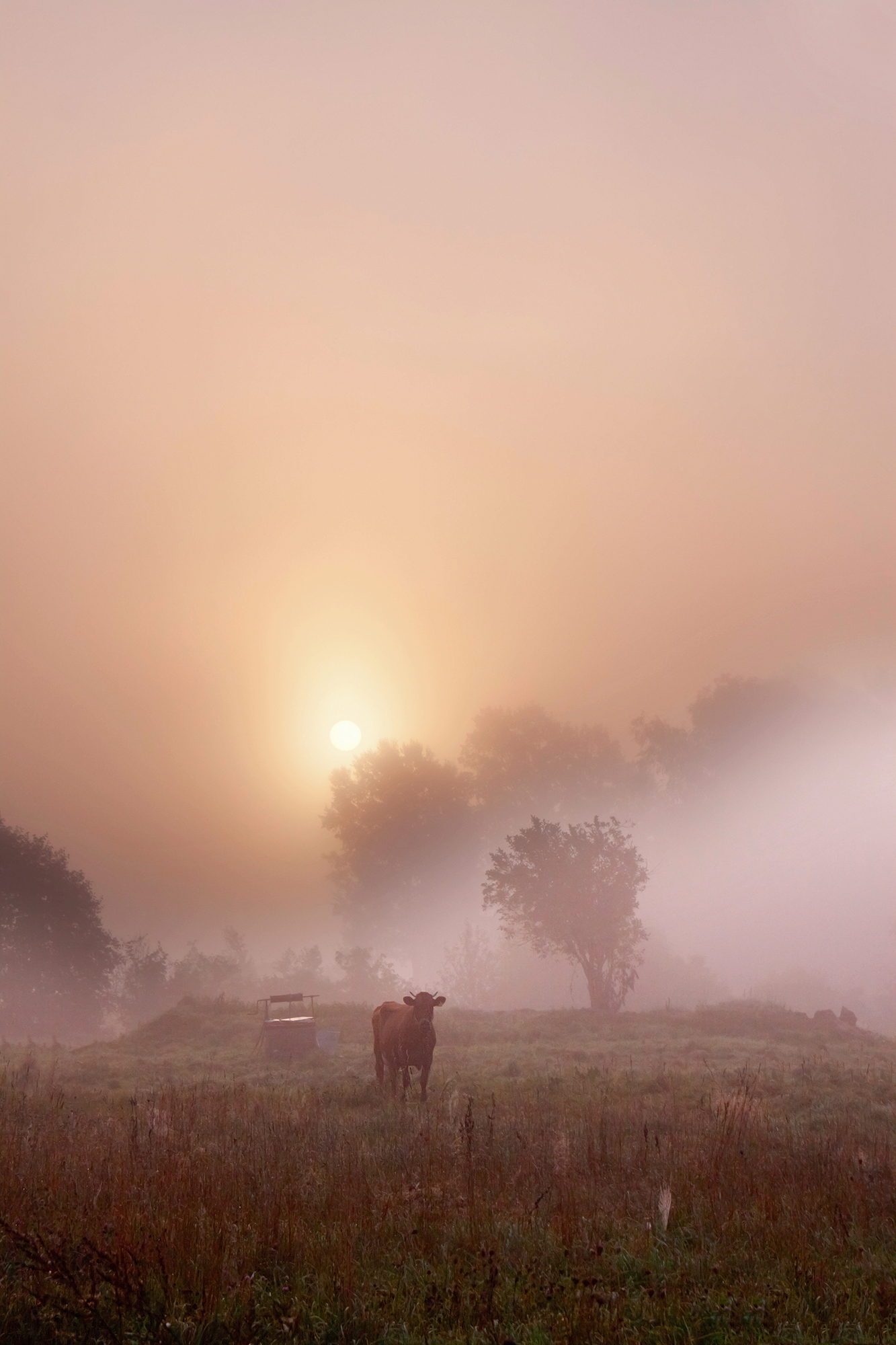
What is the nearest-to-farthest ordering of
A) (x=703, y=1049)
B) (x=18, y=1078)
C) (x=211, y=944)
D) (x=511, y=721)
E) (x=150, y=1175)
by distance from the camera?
(x=150, y=1175) → (x=18, y=1078) → (x=703, y=1049) → (x=511, y=721) → (x=211, y=944)

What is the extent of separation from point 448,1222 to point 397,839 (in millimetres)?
51120

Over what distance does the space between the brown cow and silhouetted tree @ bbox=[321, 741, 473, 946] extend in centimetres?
3968

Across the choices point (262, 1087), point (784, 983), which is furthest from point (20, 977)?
point (784, 983)

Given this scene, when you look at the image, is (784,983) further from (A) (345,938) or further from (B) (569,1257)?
(B) (569,1257)

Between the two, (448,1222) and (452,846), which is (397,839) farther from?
(448,1222)

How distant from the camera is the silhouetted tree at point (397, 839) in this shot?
57125mm

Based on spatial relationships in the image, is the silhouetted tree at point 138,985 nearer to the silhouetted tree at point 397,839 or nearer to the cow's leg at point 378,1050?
the silhouetted tree at point 397,839

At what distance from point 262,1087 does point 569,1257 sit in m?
13.0

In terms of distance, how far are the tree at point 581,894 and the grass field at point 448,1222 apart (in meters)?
25.4

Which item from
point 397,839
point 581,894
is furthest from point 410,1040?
point 397,839

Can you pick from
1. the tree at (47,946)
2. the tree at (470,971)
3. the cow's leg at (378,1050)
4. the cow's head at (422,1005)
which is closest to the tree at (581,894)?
the tree at (470,971)

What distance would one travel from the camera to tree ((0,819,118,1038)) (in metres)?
49.9

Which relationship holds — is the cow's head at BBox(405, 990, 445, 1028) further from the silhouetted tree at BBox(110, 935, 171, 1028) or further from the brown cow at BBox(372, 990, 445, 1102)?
the silhouetted tree at BBox(110, 935, 171, 1028)

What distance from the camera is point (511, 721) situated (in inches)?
2451
